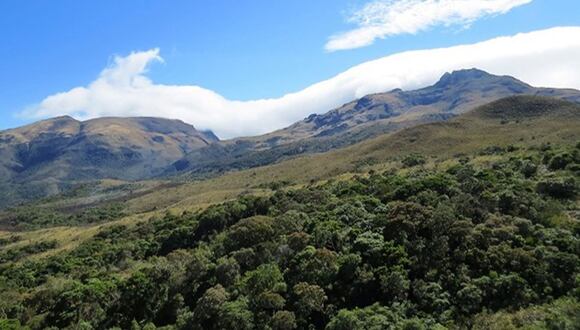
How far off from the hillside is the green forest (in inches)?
5.7

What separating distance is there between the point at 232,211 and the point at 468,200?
1755 inches

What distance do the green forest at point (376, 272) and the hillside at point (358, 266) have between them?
15cm

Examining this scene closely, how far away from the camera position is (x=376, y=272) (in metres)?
49.8

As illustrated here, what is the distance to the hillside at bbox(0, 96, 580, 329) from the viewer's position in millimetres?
43094

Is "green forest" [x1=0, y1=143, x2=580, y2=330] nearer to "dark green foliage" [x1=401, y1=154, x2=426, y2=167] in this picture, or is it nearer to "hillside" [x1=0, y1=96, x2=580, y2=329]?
"hillside" [x1=0, y1=96, x2=580, y2=329]

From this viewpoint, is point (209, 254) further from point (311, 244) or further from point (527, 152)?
point (527, 152)

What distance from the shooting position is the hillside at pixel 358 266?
43094 mm

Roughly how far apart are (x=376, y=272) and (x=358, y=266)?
223cm

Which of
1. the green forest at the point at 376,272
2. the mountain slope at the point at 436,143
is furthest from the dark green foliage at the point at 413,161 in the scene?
the green forest at the point at 376,272

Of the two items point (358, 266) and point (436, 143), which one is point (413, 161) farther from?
point (358, 266)

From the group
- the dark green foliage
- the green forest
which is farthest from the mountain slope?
the green forest

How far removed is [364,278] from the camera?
49.5 meters

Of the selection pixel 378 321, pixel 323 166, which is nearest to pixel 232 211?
pixel 378 321

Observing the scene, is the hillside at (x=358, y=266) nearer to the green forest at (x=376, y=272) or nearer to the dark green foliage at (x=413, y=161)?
the green forest at (x=376, y=272)
